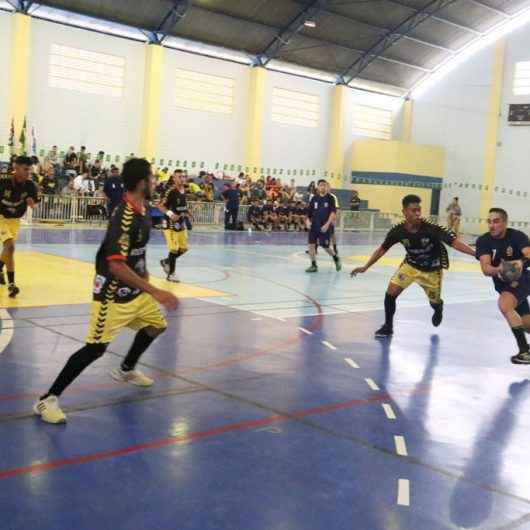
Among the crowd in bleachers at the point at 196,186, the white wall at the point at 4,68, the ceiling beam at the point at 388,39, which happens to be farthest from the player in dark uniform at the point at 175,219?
the ceiling beam at the point at 388,39

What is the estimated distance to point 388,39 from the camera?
37469mm

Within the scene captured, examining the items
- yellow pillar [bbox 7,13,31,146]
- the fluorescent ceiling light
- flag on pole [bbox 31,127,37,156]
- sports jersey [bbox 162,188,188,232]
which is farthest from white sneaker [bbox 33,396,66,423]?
the fluorescent ceiling light

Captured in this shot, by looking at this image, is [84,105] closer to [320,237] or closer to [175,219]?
[320,237]

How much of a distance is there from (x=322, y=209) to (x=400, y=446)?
1114cm

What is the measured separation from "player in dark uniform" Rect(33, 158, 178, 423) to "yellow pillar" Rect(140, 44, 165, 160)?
87.3ft

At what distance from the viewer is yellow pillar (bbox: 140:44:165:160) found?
31.5 m

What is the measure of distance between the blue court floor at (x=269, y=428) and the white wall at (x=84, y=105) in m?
19.9

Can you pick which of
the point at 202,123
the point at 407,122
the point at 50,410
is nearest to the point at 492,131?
the point at 407,122

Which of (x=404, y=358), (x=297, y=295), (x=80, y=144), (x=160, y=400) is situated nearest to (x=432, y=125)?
(x=80, y=144)

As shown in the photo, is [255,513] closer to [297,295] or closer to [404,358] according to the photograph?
[404,358]

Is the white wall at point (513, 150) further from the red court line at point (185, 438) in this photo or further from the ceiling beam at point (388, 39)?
the red court line at point (185, 438)

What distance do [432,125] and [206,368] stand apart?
129ft

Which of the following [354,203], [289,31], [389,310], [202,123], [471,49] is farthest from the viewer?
[471,49]

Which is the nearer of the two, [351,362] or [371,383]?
[371,383]
